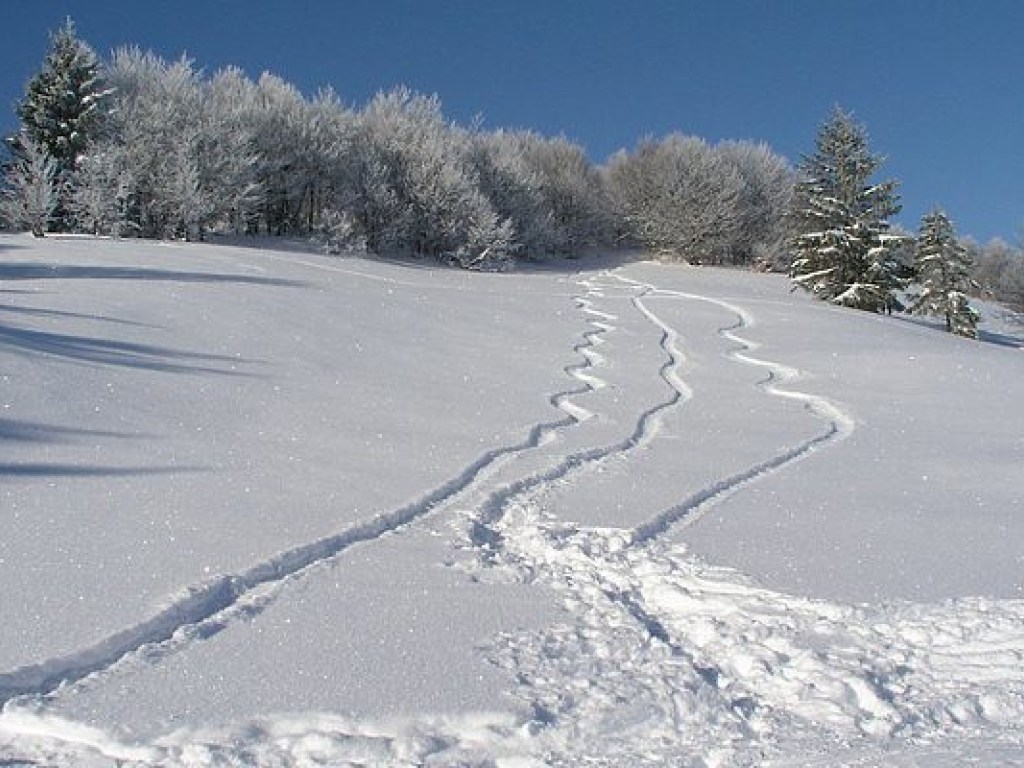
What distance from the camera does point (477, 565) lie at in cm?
360

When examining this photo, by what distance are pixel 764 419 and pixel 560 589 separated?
14.7 ft

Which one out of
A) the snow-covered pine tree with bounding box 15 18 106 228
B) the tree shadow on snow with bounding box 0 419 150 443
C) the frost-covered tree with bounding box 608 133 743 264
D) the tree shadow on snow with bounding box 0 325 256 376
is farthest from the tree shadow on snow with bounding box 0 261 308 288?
the frost-covered tree with bounding box 608 133 743 264

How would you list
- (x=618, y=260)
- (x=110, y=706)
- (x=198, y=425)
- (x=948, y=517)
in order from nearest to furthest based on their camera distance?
(x=110, y=706) → (x=948, y=517) → (x=198, y=425) → (x=618, y=260)

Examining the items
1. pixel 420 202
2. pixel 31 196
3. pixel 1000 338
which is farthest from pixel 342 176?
pixel 1000 338

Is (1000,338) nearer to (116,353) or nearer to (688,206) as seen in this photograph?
(688,206)

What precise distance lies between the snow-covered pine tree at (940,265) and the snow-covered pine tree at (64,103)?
937 inches

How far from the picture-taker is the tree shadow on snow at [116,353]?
6.54 m

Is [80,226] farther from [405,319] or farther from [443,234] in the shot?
[405,319]

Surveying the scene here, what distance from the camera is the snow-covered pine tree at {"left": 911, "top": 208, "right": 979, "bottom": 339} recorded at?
25.9 metres

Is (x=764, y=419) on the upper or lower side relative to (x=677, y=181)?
lower

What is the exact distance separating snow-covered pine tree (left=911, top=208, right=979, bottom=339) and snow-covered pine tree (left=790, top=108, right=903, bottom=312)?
10.0 feet

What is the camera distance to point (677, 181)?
41500 millimetres

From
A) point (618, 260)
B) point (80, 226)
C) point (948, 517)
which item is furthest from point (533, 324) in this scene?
point (618, 260)

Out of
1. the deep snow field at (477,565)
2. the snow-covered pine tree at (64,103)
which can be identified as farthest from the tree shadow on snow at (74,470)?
the snow-covered pine tree at (64,103)
